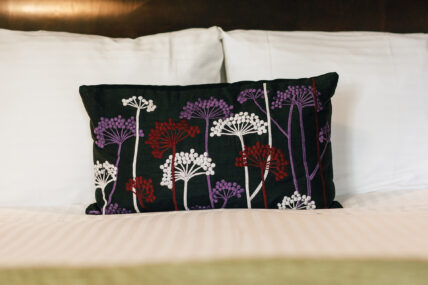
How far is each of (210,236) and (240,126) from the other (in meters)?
0.34

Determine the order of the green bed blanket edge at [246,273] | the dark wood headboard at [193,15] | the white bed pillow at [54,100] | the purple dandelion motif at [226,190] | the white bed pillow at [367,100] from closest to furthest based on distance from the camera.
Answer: the green bed blanket edge at [246,273] < the purple dandelion motif at [226,190] < the white bed pillow at [54,100] < the white bed pillow at [367,100] < the dark wood headboard at [193,15]

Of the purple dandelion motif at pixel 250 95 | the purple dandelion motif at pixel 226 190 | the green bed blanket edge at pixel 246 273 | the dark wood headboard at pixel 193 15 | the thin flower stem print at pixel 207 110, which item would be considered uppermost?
the dark wood headboard at pixel 193 15

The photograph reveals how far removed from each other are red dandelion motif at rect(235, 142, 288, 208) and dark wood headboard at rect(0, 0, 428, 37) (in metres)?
0.66

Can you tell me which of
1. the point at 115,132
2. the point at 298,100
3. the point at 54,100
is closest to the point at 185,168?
the point at 115,132

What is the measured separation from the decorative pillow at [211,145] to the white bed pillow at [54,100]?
12 cm

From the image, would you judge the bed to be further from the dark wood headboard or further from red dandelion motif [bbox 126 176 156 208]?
the dark wood headboard

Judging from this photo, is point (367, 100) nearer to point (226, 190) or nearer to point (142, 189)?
point (226, 190)

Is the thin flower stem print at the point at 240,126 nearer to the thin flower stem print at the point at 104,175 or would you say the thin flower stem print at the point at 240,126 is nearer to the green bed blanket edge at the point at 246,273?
the thin flower stem print at the point at 104,175

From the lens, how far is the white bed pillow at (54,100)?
1165mm

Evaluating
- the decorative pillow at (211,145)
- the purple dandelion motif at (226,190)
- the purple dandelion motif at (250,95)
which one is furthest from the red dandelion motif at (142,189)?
the purple dandelion motif at (250,95)

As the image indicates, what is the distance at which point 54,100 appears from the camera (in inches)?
46.8

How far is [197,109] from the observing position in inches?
42.1

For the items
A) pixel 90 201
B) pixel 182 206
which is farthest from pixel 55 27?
pixel 182 206

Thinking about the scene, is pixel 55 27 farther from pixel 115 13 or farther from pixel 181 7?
pixel 181 7
